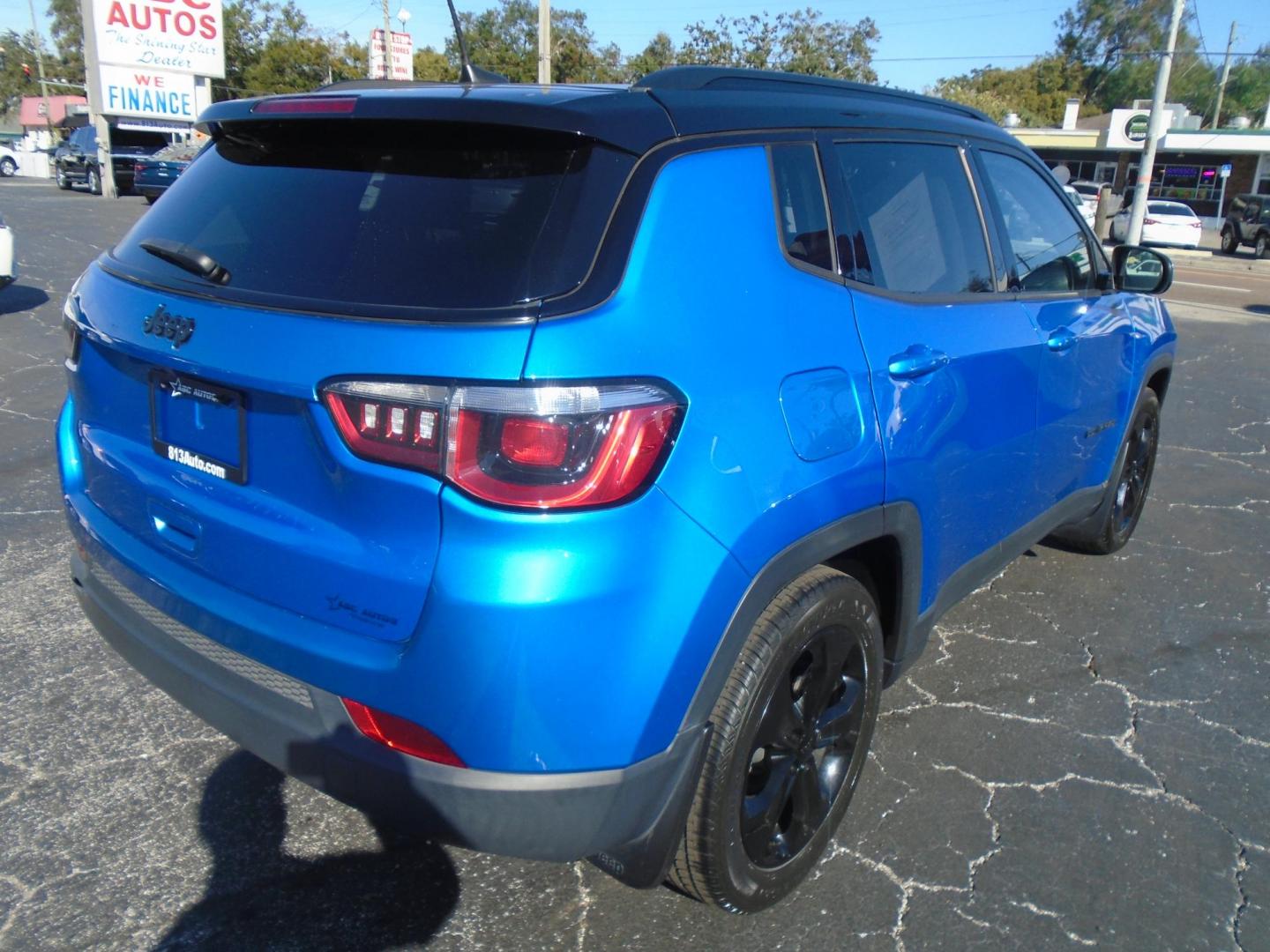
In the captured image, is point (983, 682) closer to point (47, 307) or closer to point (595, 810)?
point (595, 810)

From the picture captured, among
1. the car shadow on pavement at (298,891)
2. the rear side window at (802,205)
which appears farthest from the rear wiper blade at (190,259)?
the car shadow on pavement at (298,891)

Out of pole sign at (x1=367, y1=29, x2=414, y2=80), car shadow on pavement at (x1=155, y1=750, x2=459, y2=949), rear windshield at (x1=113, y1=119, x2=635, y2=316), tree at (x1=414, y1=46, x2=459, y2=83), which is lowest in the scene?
car shadow on pavement at (x1=155, y1=750, x2=459, y2=949)

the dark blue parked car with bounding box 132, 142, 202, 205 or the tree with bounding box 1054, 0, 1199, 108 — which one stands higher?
the tree with bounding box 1054, 0, 1199, 108

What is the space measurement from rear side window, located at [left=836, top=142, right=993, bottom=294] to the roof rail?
208mm

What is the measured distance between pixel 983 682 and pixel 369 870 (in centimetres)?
220

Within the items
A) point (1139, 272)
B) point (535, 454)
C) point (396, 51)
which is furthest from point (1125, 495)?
point (396, 51)

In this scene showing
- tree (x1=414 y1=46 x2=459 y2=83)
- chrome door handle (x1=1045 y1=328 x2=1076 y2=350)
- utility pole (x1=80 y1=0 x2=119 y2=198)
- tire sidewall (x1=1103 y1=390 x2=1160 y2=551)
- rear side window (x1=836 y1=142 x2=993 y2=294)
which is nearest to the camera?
rear side window (x1=836 y1=142 x2=993 y2=294)

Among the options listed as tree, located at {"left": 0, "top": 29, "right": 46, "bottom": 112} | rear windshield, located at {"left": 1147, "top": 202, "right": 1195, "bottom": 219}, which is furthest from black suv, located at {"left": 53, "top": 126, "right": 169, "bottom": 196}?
tree, located at {"left": 0, "top": 29, "right": 46, "bottom": 112}

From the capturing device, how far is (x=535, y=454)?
176 centimetres

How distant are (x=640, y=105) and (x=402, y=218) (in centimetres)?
54

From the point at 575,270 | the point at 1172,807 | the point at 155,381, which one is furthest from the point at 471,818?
the point at 1172,807

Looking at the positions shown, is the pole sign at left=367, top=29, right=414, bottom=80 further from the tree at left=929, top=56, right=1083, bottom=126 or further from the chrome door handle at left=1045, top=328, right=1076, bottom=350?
the tree at left=929, top=56, right=1083, bottom=126

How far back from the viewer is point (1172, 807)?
293 centimetres

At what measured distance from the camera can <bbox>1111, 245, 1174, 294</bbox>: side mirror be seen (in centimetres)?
408
